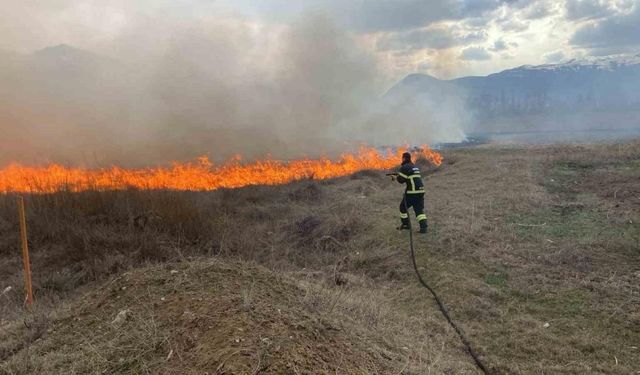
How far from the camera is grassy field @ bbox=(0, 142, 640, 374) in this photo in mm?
3660

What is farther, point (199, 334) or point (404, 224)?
point (404, 224)

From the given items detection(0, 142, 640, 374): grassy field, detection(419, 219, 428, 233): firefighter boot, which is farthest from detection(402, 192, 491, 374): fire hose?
detection(419, 219, 428, 233): firefighter boot

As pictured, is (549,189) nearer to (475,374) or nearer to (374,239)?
(374,239)

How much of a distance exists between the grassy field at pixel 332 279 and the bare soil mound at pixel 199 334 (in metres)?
0.02

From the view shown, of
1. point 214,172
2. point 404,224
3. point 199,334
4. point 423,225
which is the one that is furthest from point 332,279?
point 214,172

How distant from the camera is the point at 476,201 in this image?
42.2ft

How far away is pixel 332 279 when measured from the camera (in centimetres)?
801

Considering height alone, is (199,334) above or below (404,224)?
above

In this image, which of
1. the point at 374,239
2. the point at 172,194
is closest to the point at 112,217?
the point at 172,194

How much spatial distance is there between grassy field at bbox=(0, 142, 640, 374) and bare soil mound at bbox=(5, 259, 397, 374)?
17 mm

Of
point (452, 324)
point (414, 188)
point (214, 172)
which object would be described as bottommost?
point (452, 324)

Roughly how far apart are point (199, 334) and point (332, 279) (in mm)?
4637

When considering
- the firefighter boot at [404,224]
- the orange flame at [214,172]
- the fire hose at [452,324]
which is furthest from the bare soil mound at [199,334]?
the orange flame at [214,172]

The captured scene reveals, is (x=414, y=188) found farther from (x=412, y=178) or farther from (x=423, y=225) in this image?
(x=423, y=225)
